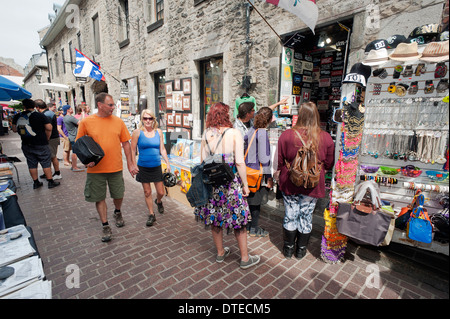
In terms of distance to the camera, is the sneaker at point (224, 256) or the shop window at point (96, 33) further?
the shop window at point (96, 33)

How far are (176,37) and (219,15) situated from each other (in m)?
2.05

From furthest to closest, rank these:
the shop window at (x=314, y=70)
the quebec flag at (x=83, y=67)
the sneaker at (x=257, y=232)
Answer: the quebec flag at (x=83, y=67) < the shop window at (x=314, y=70) < the sneaker at (x=257, y=232)

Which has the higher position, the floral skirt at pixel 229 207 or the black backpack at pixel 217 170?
the black backpack at pixel 217 170

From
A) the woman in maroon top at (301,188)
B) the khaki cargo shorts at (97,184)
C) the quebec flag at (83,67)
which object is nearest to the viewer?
the woman in maroon top at (301,188)

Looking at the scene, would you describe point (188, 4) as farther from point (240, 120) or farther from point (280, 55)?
point (240, 120)

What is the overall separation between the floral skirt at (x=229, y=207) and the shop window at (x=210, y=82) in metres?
3.91

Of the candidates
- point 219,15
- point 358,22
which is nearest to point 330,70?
point 358,22

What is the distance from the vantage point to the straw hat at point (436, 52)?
77.1 inches

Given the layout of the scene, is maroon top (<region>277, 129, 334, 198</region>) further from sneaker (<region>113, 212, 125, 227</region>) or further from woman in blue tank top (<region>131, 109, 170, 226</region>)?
sneaker (<region>113, 212, 125, 227</region>)

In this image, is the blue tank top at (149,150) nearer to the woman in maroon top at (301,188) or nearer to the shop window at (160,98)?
the woman in maroon top at (301,188)

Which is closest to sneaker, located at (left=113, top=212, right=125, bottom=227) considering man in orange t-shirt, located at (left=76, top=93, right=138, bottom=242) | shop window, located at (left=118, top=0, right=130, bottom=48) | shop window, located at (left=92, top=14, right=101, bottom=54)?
man in orange t-shirt, located at (left=76, top=93, right=138, bottom=242)

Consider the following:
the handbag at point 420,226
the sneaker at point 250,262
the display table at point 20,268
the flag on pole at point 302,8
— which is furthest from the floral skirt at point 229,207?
the flag on pole at point 302,8

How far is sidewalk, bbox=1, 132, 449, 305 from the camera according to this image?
2342mm

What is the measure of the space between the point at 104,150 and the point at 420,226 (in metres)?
3.75
